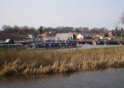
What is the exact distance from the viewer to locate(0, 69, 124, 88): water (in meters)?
19.1

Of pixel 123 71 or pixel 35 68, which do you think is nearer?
pixel 35 68

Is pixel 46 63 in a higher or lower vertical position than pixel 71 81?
higher

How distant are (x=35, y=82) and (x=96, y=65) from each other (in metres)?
7.88

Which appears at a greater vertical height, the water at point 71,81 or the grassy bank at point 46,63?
Result: the grassy bank at point 46,63

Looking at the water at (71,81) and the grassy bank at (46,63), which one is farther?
the grassy bank at (46,63)

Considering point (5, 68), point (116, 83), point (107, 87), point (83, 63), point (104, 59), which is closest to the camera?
point (107, 87)

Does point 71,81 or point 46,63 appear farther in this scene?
point 46,63

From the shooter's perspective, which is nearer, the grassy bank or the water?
the water

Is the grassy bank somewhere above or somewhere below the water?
above

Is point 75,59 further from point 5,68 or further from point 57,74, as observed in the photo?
point 5,68

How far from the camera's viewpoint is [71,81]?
2088 cm

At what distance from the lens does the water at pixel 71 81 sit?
1909 cm

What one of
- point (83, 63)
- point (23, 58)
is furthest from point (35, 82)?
point (83, 63)

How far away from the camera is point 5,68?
867 inches
